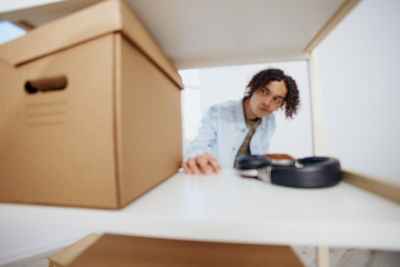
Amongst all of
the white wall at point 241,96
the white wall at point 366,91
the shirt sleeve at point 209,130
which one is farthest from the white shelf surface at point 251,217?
the white wall at point 241,96

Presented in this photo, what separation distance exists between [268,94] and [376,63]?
70 cm

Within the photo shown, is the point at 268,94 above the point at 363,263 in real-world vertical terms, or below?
above

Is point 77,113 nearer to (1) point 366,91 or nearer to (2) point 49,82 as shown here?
(2) point 49,82

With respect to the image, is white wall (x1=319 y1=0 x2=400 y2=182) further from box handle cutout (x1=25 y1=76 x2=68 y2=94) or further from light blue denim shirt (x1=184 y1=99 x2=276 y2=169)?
box handle cutout (x1=25 y1=76 x2=68 y2=94)

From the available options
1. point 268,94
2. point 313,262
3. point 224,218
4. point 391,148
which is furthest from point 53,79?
point 391,148

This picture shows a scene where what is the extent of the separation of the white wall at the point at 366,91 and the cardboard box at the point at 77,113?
1.04m

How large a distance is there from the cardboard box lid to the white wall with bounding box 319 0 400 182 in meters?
1.04

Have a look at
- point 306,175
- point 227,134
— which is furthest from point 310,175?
point 227,134

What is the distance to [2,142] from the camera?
230 millimetres

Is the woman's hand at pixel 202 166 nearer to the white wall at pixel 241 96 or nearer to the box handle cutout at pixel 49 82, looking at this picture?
the box handle cutout at pixel 49 82

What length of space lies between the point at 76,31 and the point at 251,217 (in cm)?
31

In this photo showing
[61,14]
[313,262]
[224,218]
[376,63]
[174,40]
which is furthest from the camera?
[376,63]

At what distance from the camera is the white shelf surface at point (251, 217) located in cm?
16

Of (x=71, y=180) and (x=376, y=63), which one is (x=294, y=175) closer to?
(x=71, y=180)
